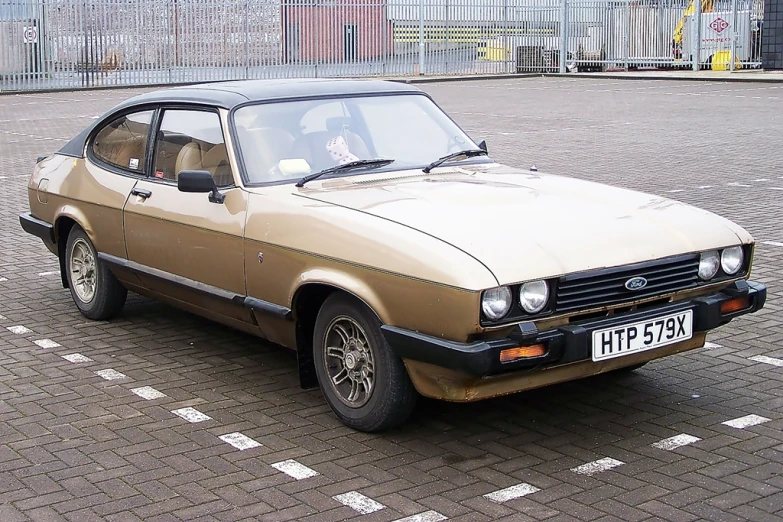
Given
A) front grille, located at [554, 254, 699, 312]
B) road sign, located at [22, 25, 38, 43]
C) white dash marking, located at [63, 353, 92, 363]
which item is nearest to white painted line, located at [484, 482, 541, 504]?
front grille, located at [554, 254, 699, 312]

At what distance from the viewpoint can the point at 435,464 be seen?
4594mm

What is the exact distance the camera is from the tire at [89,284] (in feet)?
22.4

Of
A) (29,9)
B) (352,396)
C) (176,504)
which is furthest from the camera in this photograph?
(29,9)

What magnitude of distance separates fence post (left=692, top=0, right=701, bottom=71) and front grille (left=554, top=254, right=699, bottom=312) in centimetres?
3004

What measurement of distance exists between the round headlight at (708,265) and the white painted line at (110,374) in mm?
2993

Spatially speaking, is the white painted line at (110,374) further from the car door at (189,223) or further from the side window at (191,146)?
the side window at (191,146)

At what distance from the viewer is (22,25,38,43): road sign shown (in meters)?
30.5

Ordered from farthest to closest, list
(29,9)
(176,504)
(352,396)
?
(29,9)
(352,396)
(176,504)

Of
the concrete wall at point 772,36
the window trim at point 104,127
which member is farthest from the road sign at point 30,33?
the window trim at point 104,127

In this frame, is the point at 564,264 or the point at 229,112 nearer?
the point at 564,264

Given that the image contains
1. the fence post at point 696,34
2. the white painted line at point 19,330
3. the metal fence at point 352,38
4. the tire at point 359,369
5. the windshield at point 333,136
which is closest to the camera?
the tire at point 359,369

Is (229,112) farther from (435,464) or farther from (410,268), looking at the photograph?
(435,464)

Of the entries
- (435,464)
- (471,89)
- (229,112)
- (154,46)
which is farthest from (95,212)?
(154,46)

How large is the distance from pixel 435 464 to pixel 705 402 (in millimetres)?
1520
